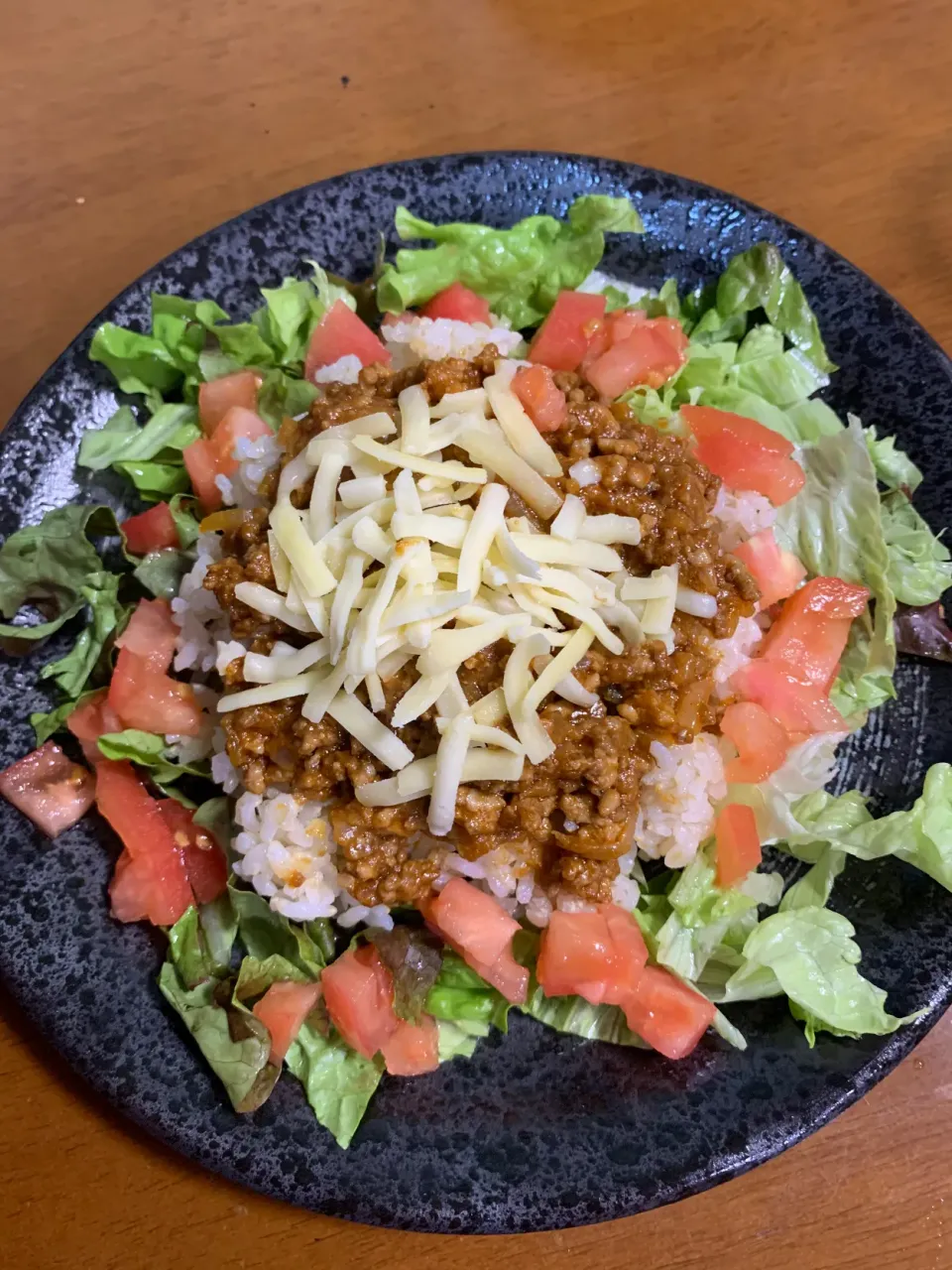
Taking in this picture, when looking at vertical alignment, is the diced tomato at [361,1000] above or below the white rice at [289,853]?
below

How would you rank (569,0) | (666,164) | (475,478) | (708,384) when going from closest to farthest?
(475,478), (708,384), (666,164), (569,0)

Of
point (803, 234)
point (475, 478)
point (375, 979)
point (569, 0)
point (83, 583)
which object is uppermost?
point (569, 0)

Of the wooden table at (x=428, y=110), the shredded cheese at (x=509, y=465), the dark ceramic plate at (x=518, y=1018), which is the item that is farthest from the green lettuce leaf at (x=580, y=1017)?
the wooden table at (x=428, y=110)

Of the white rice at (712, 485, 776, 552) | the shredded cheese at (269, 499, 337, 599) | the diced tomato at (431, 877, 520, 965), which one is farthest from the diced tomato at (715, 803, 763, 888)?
the shredded cheese at (269, 499, 337, 599)

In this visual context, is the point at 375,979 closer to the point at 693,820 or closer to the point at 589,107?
the point at 693,820

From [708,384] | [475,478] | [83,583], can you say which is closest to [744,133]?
[708,384]

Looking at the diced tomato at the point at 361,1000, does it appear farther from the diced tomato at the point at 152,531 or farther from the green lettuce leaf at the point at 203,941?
the diced tomato at the point at 152,531
